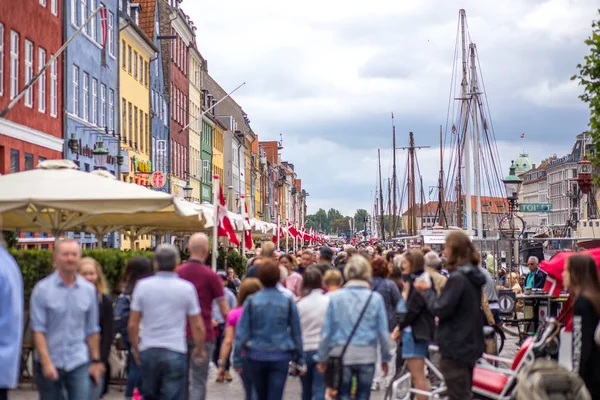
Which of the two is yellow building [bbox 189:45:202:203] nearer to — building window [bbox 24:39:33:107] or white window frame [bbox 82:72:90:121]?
white window frame [bbox 82:72:90:121]

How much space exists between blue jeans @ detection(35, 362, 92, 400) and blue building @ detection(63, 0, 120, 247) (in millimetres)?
28256

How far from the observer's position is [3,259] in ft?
23.6

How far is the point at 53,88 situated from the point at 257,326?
1061 inches

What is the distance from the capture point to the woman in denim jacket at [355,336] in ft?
33.3

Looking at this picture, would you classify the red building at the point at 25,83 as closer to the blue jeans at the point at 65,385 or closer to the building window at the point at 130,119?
the building window at the point at 130,119

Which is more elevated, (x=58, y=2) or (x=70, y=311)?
(x=58, y=2)

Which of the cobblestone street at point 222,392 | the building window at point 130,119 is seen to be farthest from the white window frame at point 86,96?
the cobblestone street at point 222,392

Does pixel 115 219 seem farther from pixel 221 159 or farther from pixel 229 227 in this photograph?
pixel 221 159

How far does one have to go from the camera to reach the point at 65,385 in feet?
27.1

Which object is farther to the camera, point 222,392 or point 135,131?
point 135,131

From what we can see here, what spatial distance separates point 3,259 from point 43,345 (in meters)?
1.08

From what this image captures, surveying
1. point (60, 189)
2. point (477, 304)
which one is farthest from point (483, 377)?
point (60, 189)

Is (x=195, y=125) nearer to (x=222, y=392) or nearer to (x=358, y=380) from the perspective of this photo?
(x=222, y=392)

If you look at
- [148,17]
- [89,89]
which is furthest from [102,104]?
[148,17]
